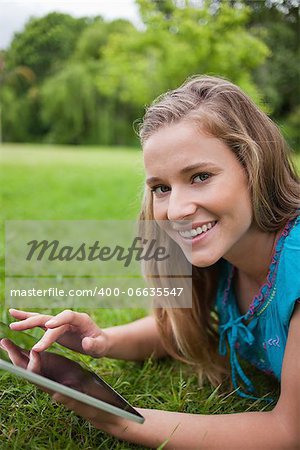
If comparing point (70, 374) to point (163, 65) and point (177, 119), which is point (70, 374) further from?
point (163, 65)

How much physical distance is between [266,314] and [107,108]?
25.8ft

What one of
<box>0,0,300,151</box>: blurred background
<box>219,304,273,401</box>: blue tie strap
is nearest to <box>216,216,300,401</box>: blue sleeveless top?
<box>219,304,273,401</box>: blue tie strap

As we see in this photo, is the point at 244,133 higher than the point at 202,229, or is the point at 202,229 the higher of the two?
the point at 244,133

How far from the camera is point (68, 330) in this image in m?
1.06

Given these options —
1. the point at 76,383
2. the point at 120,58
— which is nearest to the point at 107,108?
the point at 120,58

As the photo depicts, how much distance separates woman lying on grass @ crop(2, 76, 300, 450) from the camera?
868mm

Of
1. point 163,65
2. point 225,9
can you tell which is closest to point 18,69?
point 225,9

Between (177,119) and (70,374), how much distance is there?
461 mm

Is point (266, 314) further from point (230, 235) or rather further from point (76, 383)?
point (76, 383)

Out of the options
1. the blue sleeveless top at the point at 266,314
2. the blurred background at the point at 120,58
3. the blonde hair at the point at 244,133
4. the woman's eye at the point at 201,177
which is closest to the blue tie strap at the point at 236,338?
the blue sleeveless top at the point at 266,314

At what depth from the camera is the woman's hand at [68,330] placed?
940 millimetres

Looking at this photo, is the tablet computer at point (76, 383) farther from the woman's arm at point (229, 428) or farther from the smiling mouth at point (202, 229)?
the smiling mouth at point (202, 229)

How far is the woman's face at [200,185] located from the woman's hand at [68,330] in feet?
0.80

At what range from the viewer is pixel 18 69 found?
13.7ft
